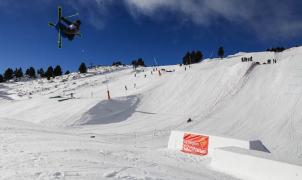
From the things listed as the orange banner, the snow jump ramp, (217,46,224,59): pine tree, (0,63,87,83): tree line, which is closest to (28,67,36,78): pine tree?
(0,63,87,83): tree line

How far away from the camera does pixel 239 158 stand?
12.2 m

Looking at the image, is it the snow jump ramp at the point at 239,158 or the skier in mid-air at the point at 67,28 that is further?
the skier in mid-air at the point at 67,28

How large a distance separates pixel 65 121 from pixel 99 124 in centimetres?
418

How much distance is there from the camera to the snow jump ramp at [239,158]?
10.2 m

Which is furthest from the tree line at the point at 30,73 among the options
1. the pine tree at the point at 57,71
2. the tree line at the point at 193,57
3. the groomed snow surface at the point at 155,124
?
the groomed snow surface at the point at 155,124

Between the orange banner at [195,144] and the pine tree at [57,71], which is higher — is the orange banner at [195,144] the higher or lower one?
the lower one

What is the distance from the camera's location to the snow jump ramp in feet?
33.4

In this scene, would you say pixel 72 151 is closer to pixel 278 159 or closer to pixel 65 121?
pixel 278 159

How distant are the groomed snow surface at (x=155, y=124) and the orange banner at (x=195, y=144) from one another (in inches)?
26.5

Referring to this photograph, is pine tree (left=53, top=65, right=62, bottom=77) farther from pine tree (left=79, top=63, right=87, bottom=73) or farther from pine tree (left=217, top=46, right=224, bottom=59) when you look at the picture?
pine tree (left=217, top=46, right=224, bottom=59)

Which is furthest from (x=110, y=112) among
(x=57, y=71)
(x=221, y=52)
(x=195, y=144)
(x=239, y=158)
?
(x=57, y=71)

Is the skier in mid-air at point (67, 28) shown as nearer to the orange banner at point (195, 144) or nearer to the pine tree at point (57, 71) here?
the orange banner at point (195, 144)

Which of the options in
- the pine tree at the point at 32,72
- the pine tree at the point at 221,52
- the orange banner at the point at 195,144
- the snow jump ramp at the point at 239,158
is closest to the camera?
the snow jump ramp at the point at 239,158

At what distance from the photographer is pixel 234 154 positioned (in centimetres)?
1253
